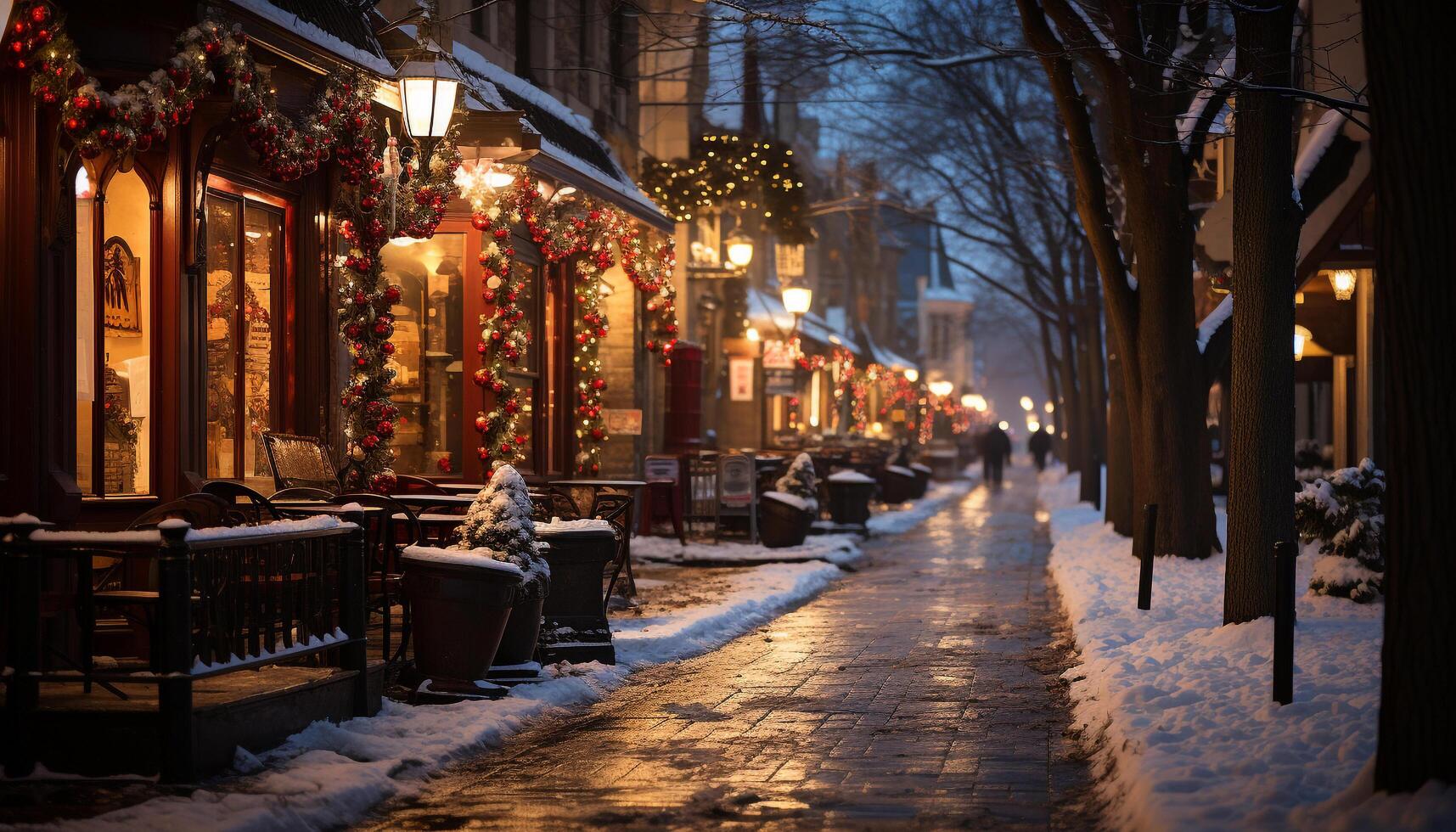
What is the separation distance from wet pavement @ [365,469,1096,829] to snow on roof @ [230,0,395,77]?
15.6ft

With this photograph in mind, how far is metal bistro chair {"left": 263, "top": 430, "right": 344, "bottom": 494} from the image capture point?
11445mm

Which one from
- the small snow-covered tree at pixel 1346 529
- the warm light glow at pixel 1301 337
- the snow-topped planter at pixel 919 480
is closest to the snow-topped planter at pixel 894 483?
the snow-topped planter at pixel 919 480

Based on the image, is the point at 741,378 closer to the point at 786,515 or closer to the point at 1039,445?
the point at 786,515

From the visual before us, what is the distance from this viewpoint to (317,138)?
12.2 m

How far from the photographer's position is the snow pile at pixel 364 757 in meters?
6.46

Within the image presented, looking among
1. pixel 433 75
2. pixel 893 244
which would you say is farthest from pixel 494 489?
pixel 893 244

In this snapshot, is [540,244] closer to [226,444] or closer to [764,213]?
[226,444]

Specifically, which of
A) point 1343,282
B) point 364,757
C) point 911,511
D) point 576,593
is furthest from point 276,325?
point 911,511

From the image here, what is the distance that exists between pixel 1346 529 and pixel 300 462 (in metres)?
8.05

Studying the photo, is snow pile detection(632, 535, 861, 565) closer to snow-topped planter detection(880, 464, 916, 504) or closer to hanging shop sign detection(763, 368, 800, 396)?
hanging shop sign detection(763, 368, 800, 396)

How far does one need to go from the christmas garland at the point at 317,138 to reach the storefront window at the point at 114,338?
59cm

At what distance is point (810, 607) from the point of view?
16.0m

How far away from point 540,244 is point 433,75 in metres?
5.98

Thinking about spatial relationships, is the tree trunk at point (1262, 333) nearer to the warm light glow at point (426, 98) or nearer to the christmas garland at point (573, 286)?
the warm light glow at point (426, 98)
